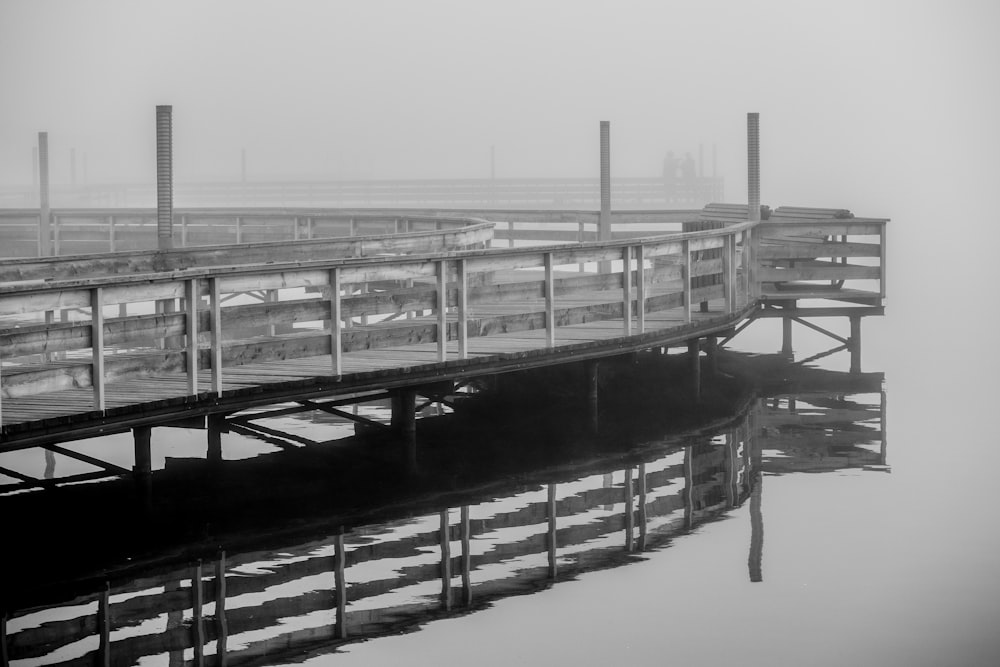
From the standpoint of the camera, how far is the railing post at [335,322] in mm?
10789

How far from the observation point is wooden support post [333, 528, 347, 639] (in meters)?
7.40

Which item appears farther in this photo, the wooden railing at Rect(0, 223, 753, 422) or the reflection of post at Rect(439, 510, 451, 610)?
the wooden railing at Rect(0, 223, 753, 422)

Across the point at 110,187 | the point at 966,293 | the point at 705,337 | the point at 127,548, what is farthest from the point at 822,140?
the point at 127,548

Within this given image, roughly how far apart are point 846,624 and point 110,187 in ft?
210

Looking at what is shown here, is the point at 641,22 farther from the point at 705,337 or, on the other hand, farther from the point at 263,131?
the point at 705,337

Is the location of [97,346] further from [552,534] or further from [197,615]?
[552,534]

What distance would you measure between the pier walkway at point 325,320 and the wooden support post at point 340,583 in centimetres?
168

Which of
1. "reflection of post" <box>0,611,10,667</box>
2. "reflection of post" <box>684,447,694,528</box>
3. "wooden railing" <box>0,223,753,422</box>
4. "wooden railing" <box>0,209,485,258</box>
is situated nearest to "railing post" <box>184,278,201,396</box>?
"wooden railing" <box>0,223,753,422</box>

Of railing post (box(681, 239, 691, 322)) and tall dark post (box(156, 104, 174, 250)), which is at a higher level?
tall dark post (box(156, 104, 174, 250))

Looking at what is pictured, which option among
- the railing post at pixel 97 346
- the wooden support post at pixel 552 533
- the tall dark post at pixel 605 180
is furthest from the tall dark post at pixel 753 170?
the railing post at pixel 97 346

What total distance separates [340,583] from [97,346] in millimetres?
2394

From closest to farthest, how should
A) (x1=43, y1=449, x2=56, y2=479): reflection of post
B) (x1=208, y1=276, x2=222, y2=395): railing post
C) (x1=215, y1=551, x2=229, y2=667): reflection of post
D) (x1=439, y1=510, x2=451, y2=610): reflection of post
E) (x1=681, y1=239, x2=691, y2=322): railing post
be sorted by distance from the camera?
1. (x1=215, y1=551, x2=229, y2=667): reflection of post
2. (x1=439, y1=510, x2=451, y2=610): reflection of post
3. (x1=208, y1=276, x2=222, y2=395): railing post
4. (x1=43, y1=449, x2=56, y2=479): reflection of post
5. (x1=681, y1=239, x2=691, y2=322): railing post

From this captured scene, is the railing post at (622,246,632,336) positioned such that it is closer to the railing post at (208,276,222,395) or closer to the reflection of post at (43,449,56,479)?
the railing post at (208,276,222,395)

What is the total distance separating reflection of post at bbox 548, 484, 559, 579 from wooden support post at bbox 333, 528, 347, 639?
1.18 meters
